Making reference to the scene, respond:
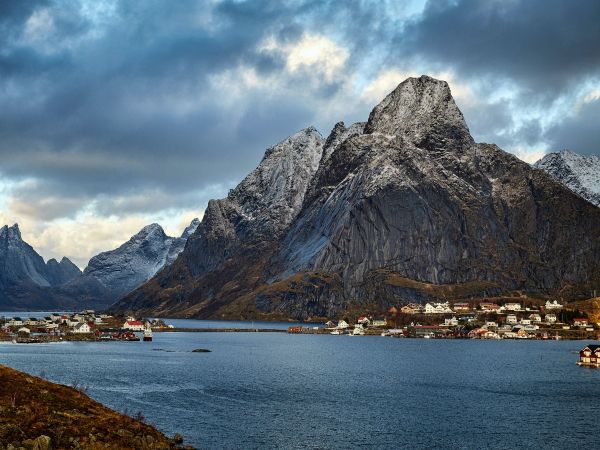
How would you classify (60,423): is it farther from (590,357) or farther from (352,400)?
(590,357)

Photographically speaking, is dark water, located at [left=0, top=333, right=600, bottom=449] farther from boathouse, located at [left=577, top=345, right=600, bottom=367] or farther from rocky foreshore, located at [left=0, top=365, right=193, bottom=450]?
rocky foreshore, located at [left=0, top=365, right=193, bottom=450]

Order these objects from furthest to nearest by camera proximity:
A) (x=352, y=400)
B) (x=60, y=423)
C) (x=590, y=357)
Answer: (x=590, y=357), (x=352, y=400), (x=60, y=423)

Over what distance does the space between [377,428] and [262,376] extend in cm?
6396

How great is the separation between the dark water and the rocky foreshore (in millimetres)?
9613

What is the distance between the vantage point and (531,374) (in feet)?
538

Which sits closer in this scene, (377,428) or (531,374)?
(377,428)

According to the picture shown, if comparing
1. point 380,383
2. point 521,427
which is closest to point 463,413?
point 521,427

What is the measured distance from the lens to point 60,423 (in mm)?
76688

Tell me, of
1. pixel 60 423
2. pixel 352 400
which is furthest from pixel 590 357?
pixel 60 423

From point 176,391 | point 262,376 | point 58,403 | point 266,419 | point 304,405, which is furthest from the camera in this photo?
point 262,376

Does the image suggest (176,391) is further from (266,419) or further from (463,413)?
(463,413)

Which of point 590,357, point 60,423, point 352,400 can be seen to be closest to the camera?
point 60,423

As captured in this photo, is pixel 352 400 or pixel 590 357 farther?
pixel 590 357

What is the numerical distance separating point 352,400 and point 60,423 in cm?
5862
